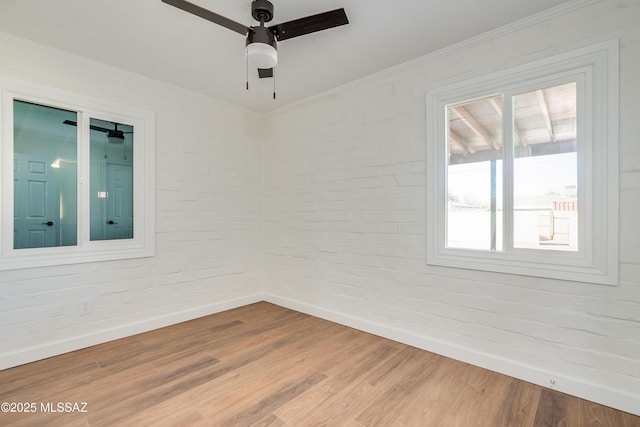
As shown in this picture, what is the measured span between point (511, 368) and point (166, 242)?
3531 mm

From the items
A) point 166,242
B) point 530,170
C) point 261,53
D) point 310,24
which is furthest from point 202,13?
point 530,170

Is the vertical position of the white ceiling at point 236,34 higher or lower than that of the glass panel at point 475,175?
higher

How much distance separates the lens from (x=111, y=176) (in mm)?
3053

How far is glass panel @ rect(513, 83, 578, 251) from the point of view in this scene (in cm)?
218

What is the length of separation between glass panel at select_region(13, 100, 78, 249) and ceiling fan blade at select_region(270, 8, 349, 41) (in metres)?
2.26

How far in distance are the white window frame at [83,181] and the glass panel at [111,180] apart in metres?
0.05

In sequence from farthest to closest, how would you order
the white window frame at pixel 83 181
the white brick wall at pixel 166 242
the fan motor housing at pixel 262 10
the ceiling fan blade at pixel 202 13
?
the white brick wall at pixel 166 242
the white window frame at pixel 83 181
the fan motor housing at pixel 262 10
the ceiling fan blade at pixel 202 13

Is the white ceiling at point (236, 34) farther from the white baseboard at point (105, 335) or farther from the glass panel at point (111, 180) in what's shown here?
the white baseboard at point (105, 335)

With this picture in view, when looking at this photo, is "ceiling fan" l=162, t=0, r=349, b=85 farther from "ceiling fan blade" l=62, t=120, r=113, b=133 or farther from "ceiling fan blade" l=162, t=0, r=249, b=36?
"ceiling fan blade" l=62, t=120, r=113, b=133

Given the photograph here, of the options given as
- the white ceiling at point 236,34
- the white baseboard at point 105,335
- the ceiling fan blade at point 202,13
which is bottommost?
the white baseboard at point 105,335

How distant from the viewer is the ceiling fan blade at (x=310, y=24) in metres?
1.87

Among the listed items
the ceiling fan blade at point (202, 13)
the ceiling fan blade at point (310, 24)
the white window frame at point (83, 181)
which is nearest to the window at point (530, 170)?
the ceiling fan blade at point (310, 24)

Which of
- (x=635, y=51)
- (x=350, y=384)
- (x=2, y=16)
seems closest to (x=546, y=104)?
(x=635, y=51)

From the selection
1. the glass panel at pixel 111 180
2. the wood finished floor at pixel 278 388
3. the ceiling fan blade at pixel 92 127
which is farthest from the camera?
the glass panel at pixel 111 180
